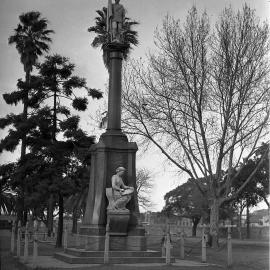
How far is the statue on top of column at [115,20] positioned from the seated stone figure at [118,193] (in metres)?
4.94

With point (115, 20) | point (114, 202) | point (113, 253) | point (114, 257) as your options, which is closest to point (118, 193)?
point (114, 202)

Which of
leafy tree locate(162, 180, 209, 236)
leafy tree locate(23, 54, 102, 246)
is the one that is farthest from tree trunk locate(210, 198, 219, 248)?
leafy tree locate(162, 180, 209, 236)

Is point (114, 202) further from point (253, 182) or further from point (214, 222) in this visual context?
point (253, 182)

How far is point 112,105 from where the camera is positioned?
1762cm

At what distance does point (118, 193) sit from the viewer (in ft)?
53.5

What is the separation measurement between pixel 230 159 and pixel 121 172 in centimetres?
1182

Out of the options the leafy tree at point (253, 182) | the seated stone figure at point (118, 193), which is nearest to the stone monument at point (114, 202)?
the seated stone figure at point (118, 193)

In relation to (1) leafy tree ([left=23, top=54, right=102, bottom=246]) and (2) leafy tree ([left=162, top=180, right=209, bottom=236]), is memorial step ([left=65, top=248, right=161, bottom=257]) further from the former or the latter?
(2) leafy tree ([left=162, top=180, right=209, bottom=236])

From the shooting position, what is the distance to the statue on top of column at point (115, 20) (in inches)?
715

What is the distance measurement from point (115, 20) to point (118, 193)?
632cm

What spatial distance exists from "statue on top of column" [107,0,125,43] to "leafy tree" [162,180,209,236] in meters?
53.8

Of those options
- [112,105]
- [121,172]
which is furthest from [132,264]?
[112,105]

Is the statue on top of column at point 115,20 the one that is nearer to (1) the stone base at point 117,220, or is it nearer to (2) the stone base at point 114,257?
(1) the stone base at point 117,220

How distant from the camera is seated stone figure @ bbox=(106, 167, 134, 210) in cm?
1627
